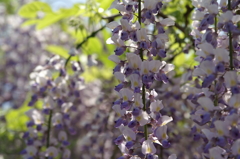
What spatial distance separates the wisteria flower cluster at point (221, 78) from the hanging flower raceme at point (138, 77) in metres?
0.17

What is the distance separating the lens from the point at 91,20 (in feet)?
7.97

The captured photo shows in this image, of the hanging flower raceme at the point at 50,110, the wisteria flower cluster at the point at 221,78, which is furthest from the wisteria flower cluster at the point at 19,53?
the wisteria flower cluster at the point at 221,78

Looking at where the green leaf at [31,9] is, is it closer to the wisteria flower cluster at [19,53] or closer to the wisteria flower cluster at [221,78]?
the wisteria flower cluster at [221,78]

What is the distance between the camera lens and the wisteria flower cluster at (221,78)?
Answer: 1308 mm

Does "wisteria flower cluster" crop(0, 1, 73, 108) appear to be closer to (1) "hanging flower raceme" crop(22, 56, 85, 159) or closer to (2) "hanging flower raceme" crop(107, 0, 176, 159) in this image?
(1) "hanging flower raceme" crop(22, 56, 85, 159)

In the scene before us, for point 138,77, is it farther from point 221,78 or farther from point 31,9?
point 31,9

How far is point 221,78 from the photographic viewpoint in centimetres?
140

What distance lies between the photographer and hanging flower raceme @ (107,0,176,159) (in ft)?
4.71

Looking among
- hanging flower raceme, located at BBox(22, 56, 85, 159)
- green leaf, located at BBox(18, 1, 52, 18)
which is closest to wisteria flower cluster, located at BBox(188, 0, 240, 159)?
hanging flower raceme, located at BBox(22, 56, 85, 159)

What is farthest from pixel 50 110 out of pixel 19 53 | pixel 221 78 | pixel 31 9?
pixel 19 53

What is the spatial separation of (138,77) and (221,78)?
32cm

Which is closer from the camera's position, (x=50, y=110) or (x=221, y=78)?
(x=221, y=78)

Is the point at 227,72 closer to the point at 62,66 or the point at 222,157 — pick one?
A: the point at 222,157

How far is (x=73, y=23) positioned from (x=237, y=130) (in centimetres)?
134
